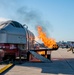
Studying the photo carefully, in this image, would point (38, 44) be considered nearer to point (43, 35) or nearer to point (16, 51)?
point (43, 35)

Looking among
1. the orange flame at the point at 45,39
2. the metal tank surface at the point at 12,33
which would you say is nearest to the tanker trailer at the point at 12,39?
the metal tank surface at the point at 12,33

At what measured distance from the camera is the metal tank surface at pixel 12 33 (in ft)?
70.6

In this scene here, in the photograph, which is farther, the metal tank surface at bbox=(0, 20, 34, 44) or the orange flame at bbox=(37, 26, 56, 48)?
the orange flame at bbox=(37, 26, 56, 48)

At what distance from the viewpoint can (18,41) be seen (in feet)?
73.8

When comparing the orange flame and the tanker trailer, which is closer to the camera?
the tanker trailer

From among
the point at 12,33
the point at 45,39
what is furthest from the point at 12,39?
the point at 45,39

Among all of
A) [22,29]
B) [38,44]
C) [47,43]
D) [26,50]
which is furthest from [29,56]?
[38,44]

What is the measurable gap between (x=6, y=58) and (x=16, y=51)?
140cm

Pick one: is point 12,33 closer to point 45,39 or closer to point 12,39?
point 12,39

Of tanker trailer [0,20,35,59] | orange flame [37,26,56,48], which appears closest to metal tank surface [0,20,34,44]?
tanker trailer [0,20,35,59]

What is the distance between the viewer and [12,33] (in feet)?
72.0

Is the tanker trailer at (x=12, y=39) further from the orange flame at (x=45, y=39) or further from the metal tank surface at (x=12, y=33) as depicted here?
the orange flame at (x=45, y=39)

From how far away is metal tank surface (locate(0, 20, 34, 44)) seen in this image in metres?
21.5

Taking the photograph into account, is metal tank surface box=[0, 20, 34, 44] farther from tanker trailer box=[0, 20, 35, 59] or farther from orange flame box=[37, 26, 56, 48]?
orange flame box=[37, 26, 56, 48]
